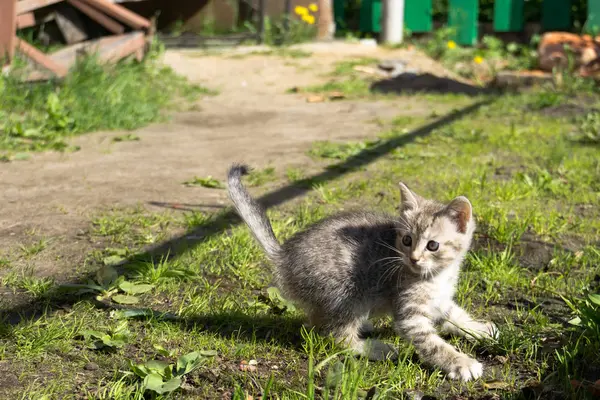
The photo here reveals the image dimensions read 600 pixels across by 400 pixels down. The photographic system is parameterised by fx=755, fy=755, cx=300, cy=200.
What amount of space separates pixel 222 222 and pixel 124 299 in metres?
1.24

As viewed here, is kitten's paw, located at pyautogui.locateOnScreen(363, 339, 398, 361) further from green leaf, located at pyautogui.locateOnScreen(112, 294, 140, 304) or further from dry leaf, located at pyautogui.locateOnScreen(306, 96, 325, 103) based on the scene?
dry leaf, located at pyautogui.locateOnScreen(306, 96, 325, 103)

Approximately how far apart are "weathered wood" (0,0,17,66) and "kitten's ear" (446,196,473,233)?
18.0ft

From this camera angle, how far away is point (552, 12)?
13.4 metres

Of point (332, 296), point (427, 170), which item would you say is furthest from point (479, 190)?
point (332, 296)

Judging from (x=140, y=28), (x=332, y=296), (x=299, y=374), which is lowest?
(x=299, y=374)

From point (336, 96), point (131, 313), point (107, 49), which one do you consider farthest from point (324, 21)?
point (131, 313)

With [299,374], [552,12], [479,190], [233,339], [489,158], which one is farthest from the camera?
[552,12]

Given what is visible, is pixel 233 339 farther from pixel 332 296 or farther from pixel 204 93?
pixel 204 93

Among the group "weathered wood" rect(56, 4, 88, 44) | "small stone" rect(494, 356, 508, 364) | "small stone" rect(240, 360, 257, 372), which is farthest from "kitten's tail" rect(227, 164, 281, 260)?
"weathered wood" rect(56, 4, 88, 44)

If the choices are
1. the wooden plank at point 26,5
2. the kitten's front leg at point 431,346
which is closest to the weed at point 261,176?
the kitten's front leg at point 431,346

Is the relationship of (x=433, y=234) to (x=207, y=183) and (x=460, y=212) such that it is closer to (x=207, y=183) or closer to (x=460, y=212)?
(x=460, y=212)

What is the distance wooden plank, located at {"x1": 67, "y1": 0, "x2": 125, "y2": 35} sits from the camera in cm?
994

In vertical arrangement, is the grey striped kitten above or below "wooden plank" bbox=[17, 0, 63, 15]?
below

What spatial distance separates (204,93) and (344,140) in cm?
308
